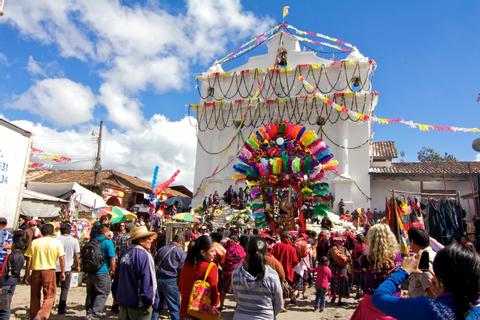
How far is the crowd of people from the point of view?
1.99 m

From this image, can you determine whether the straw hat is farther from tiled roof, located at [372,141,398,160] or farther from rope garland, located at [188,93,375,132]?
tiled roof, located at [372,141,398,160]

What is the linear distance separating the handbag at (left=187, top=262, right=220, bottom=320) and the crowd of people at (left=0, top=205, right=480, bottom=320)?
0.03 ft

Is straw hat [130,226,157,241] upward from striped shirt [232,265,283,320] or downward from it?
upward

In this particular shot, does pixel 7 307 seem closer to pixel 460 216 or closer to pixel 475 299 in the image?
pixel 475 299

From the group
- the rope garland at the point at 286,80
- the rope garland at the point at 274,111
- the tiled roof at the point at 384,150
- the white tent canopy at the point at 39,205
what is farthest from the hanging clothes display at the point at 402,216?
the tiled roof at the point at 384,150

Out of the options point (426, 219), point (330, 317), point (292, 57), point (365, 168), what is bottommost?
point (330, 317)

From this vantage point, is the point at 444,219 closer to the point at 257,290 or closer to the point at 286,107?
the point at 257,290

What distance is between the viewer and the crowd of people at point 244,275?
199 centimetres

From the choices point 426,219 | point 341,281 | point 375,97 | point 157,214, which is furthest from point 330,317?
point 375,97

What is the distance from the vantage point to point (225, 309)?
7.86m

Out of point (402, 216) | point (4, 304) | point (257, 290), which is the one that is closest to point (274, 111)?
point (402, 216)

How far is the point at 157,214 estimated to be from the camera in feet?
65.3

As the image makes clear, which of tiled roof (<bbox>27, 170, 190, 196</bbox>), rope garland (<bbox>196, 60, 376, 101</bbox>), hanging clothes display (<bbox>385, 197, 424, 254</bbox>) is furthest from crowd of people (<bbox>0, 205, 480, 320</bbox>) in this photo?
tiled roof (<bbox>27, 170, 190, 196</bbox>)

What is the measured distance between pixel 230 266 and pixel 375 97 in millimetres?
22786
